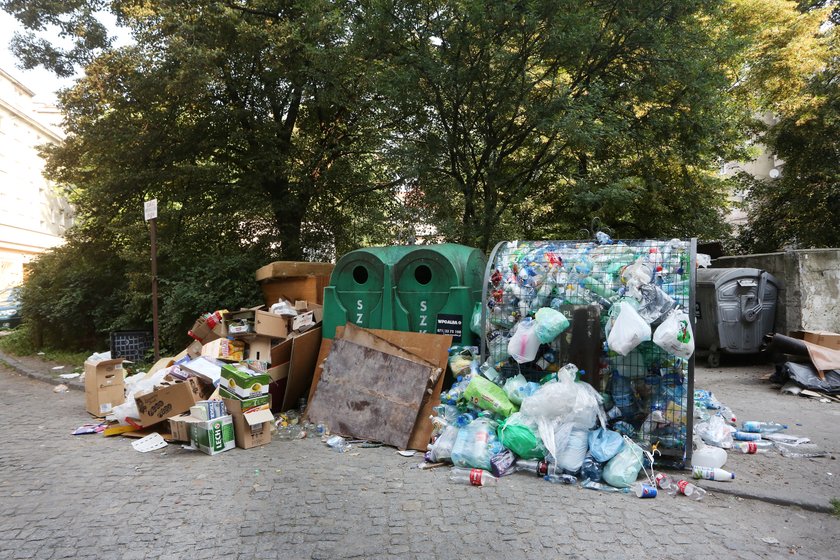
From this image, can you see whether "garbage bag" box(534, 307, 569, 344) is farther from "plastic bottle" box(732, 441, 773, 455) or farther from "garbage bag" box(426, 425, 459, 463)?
"plastic bottle" box(732, 441, 773, 455)

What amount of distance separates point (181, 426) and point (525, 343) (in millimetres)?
3129

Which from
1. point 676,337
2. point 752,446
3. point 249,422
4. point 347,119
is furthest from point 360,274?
point 347,119

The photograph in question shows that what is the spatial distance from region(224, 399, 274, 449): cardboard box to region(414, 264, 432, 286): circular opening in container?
2.03m

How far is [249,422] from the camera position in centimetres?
477

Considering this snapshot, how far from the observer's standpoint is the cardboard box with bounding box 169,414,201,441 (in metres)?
4.86

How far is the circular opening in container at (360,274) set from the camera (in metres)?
6.20

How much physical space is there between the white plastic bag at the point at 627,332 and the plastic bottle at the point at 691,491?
0.95m

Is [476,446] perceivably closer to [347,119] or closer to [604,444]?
[604,444]

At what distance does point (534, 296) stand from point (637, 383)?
1.08 meters

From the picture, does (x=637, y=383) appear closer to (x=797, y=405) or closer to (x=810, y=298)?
(x=797, y=405)

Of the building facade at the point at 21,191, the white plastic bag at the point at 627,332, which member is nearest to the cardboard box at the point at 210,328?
the white plastic bag at the point at 627,332

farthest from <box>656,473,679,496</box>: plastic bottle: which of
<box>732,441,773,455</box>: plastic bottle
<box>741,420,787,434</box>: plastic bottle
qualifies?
<box>741,420,787,434</box>: plastic bottle

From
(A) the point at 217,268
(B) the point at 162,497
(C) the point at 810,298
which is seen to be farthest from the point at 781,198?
(B) the point at 162,497

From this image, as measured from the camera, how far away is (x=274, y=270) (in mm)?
7078
